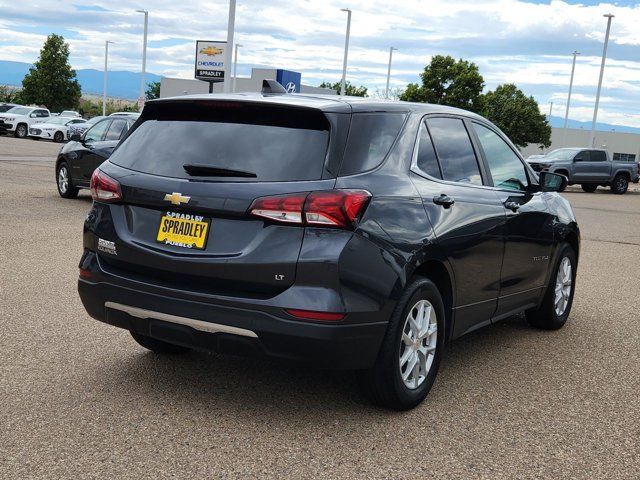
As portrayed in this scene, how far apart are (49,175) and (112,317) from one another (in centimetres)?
1687

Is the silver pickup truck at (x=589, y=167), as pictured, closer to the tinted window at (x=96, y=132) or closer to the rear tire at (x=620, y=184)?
the rear tire at (x=620, y=184)

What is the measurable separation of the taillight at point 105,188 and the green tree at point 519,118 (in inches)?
2927

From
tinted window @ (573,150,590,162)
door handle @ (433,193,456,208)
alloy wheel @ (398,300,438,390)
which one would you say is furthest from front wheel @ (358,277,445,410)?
tinted window @ (573,150,590,162)

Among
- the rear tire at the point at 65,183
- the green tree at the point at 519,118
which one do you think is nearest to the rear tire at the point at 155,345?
the rear tire at the point at 65,183

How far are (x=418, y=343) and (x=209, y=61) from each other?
36.6m

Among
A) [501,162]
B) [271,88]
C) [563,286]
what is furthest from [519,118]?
[271,88]

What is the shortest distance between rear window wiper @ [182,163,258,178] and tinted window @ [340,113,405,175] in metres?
0.50

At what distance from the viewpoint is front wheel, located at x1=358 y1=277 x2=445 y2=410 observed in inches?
167

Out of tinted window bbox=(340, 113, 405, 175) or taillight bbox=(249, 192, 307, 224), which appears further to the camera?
tinted window bbox=(340, 113, 405, 175)

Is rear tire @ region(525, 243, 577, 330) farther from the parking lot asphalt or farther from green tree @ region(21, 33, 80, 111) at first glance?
green tree @ region(21, 33, 80, 111)

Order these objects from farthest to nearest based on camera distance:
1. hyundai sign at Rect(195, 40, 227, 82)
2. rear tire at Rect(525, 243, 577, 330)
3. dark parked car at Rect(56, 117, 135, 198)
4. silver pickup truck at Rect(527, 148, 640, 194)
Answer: hyundai sign at Rect(195, 40, 227, 82) → silver pickup truck at Rect(527, 148, 640, 194) → dark parked car at Rect(56, 117, 135, 198) → rear tire at Rect(525, 243, 577, 330)

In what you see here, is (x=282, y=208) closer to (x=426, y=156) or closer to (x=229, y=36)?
(x=426, y=156)

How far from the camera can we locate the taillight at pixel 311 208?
12.8 feet

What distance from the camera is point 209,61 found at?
39500 mm
